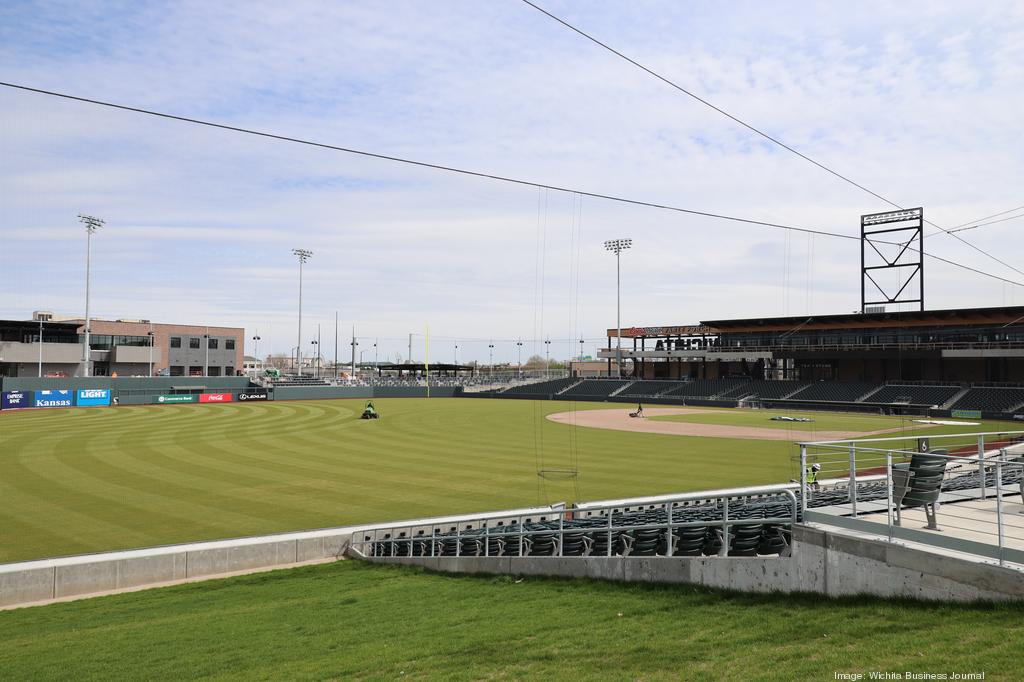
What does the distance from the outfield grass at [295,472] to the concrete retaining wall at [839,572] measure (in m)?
12.3

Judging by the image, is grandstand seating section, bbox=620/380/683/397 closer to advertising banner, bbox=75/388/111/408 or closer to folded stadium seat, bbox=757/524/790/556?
advertising banner, bbox=75/388/111/408

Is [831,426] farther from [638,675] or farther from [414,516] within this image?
[638,675]

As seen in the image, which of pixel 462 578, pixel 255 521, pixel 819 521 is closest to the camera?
pixel 819 521

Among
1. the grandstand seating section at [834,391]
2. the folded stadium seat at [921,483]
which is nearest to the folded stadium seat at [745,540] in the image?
the folded stadium seat at [921,483]

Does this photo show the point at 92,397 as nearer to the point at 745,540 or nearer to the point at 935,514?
the point at 745,540

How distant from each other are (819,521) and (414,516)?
46.0ft

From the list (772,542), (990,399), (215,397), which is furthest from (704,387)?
(772,542)

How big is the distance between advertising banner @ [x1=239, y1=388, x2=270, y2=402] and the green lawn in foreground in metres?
66.9

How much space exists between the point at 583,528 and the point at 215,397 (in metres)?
71.3

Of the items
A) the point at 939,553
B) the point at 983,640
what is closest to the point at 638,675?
the point at 983,640

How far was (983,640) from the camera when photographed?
5.51 meters

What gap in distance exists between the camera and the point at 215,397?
2945 inches

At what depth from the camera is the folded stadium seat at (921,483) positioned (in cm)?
745

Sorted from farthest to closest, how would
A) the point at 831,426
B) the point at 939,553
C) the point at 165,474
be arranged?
the point at 831,426, the point at 165,474, the point at 939,553
